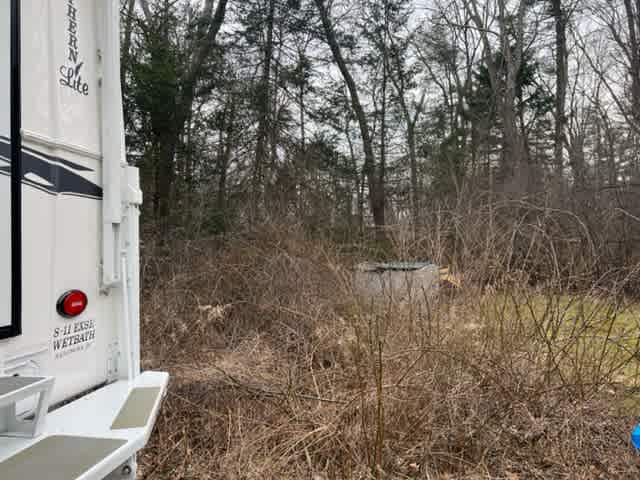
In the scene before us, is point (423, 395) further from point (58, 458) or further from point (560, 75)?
point (560, 75)

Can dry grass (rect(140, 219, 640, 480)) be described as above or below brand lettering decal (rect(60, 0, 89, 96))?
below

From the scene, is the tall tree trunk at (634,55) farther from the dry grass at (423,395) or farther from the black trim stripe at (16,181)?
the black trim stripe at (16,181)

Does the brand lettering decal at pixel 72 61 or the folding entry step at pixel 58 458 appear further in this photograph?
the brand lettering decal at pixel 72 61

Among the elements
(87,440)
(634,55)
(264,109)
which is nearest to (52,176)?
(87,440)

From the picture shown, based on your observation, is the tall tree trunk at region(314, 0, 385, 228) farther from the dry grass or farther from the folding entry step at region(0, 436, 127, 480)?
the folding entry step at region(0, 436, 127, 480)

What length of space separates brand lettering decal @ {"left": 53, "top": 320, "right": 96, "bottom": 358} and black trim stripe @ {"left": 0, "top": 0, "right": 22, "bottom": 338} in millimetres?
208

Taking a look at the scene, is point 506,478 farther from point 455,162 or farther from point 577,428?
point 455,162

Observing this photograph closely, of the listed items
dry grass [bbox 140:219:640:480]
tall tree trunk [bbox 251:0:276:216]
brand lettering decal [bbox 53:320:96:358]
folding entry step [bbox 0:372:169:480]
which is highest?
tall tree trunk [bbox 251:0:276:216]

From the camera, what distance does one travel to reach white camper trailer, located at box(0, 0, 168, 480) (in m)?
1.35

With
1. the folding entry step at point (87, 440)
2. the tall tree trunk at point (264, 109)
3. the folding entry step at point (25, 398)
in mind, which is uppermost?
the tall tree trunk at point (264, 109)

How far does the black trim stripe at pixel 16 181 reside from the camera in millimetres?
1404

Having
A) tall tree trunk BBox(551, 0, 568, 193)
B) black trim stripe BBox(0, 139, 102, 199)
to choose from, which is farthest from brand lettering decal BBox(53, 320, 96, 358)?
tall tree trunk BBox(551, 0, 568, 193)

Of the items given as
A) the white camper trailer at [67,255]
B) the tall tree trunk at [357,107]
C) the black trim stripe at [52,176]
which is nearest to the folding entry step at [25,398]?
the white camper trailer at [67,255]

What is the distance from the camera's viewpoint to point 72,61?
175 centimetres
